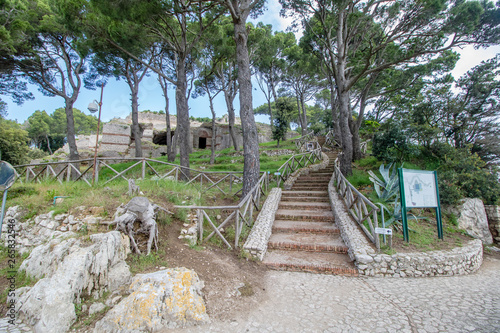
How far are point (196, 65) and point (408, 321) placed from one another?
792 inches

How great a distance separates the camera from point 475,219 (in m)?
7.08

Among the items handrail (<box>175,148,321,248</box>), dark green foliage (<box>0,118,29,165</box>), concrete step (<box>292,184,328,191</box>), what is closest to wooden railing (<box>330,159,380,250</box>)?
concrete step (<box>292,184,328,191</box>)

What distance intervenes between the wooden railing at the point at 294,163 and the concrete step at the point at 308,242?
153 inches

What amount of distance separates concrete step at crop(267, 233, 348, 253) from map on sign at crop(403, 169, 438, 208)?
1.85 metres

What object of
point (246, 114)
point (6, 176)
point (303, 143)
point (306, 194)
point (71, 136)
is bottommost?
point (306, 194)

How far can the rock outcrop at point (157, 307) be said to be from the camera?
2.55 meters

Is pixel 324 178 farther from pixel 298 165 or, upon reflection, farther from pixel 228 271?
pixel 228 271

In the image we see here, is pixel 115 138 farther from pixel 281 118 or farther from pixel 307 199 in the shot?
pixel 307 199

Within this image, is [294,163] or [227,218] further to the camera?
[294,163]

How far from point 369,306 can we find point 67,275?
4172mm

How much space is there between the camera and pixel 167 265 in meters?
3.60

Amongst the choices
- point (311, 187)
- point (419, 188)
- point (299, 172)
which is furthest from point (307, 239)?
point (299, 172)

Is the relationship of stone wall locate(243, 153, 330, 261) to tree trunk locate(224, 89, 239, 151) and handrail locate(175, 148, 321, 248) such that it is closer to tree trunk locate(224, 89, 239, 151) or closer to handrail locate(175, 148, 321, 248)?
handrail locate(175, 148, 321, 248)

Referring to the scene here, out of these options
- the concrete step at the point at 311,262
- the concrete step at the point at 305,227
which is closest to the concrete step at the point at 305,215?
the concrete step at the point at 305,227
